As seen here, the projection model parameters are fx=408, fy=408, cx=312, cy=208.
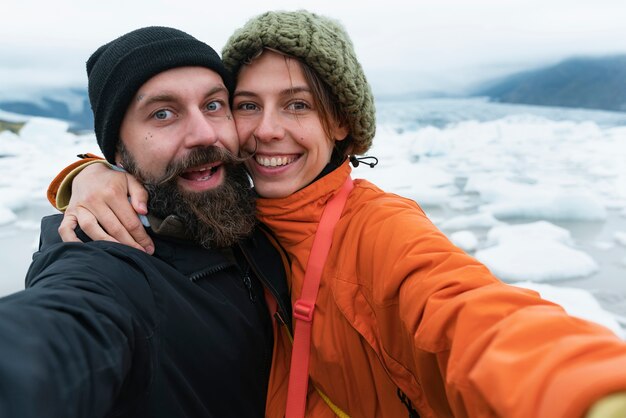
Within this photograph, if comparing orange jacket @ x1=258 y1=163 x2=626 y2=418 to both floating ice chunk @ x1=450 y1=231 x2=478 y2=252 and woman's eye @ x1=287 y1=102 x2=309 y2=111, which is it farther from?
floating ice chunk @ x1=450 y1=231 x2=478 y2=252

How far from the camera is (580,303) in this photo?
3.20m

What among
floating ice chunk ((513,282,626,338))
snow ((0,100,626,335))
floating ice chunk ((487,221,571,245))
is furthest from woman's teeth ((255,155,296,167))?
floating ice chunk ((487,221,571,245))

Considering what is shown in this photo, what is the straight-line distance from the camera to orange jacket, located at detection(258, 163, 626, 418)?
47 centimetres

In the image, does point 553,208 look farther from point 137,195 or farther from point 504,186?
point 137,195

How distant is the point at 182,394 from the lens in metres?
0.95

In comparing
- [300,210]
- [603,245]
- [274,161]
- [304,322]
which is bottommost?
[603,245]

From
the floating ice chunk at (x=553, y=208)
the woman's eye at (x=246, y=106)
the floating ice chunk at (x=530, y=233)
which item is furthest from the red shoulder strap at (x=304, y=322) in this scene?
the floating ice chunk at (x=553, y=208)

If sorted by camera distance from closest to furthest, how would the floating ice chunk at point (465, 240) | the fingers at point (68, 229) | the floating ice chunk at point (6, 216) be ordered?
1. the fingers at point (68, 229)
2. the floating ice chunk at point (465, 240)
3. the floating ice chunk at point (6, 216)

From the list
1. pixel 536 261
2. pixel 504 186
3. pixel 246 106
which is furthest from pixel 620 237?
pixel 246 106

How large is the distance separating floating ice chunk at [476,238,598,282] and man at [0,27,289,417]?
10.8ft

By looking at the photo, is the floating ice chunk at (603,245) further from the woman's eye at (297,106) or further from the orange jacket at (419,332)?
the woman's eye at (297,106)

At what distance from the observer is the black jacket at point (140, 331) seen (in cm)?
53

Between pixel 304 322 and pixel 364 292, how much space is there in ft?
0.64

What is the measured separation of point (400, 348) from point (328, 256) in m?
0.30
